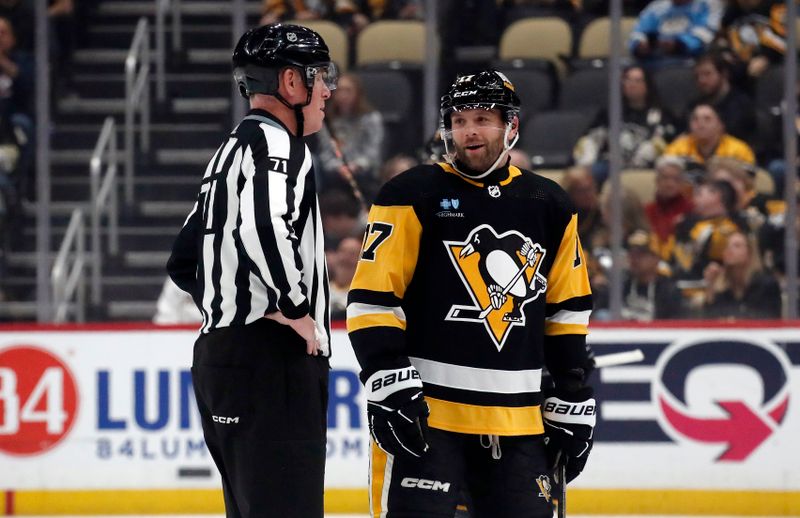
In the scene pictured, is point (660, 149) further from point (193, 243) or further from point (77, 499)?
point (193, 243)

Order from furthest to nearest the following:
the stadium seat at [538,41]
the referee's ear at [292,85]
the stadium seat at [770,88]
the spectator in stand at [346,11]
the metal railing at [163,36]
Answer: the metal railing at [163,36] → the spectator in stand at [346,11] → the stadium seat at [538,41] → the stadium seat at [770,88] → the referee's ear at [292,85]

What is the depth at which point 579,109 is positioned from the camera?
6816 mm

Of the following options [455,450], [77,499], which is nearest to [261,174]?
[455,450]

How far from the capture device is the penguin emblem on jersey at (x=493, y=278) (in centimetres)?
294

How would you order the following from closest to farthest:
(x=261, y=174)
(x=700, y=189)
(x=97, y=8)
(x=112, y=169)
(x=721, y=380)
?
(x=261, y=174) < (x=721, y=380) < (x=700, y=189) < (x=112, y=169) < (x=97, y=8)

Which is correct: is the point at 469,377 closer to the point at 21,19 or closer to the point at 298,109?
the point at 298,109

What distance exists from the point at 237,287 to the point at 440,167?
0.48 meters

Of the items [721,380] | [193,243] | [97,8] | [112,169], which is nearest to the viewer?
[193,243]

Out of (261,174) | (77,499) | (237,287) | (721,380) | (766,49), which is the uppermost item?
(766,49)

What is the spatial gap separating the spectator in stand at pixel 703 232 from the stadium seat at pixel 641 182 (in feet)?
0.61

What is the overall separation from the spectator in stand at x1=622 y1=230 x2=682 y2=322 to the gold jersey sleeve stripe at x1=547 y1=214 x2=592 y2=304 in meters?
3.35

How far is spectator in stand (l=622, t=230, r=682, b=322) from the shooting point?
636 cm

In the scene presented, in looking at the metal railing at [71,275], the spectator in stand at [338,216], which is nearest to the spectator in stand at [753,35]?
the spectator in stand at [338,216]

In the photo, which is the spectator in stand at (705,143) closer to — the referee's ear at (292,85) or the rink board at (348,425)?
the rink board at (348,425)
